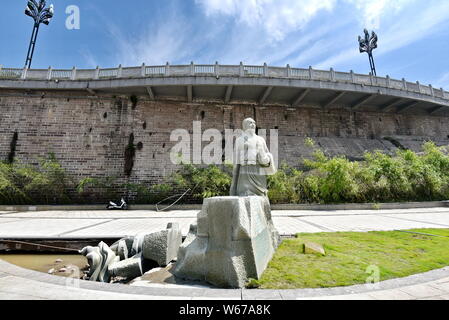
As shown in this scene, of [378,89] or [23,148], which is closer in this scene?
[23,148]

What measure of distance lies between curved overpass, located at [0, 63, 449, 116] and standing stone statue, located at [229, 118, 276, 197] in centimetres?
1029

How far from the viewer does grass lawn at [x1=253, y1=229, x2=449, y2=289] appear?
2.35 metres

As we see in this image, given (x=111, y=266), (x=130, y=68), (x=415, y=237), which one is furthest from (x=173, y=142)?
(x=415, y=237)

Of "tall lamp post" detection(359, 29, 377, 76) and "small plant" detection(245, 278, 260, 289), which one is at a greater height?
"tall lamp post" detection(359, 29, 377, 76)

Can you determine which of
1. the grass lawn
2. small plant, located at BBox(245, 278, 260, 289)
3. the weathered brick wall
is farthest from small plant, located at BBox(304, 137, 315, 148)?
small plant, located at BBox(245, 278, 260, 289)

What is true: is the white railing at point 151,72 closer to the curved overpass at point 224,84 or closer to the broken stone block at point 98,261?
the curved overpass at point 224,84

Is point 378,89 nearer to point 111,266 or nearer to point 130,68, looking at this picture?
point 130,68

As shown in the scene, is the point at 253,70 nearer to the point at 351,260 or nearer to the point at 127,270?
the point at 351,260

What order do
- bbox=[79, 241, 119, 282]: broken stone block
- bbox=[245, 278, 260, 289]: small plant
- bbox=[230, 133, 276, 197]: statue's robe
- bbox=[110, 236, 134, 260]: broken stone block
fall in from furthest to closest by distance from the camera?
bbox=[230, 133, 276, 197]: statue's robe → bbox=[110, 236, 134, 260]: broken stone block → bbox=[79, 241, 119, 282]: broken stone block → bbox=[245, 278, 260, 289]: small plant

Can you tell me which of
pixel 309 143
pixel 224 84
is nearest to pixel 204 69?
pixel 224 84

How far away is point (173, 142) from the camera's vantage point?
46.2 feet

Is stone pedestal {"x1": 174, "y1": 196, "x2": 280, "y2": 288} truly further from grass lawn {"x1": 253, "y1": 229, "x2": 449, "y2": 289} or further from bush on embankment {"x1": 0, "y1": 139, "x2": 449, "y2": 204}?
bush on embankment {"x1": 0, "y1": 139, "x2": 449, "y2": 204}
